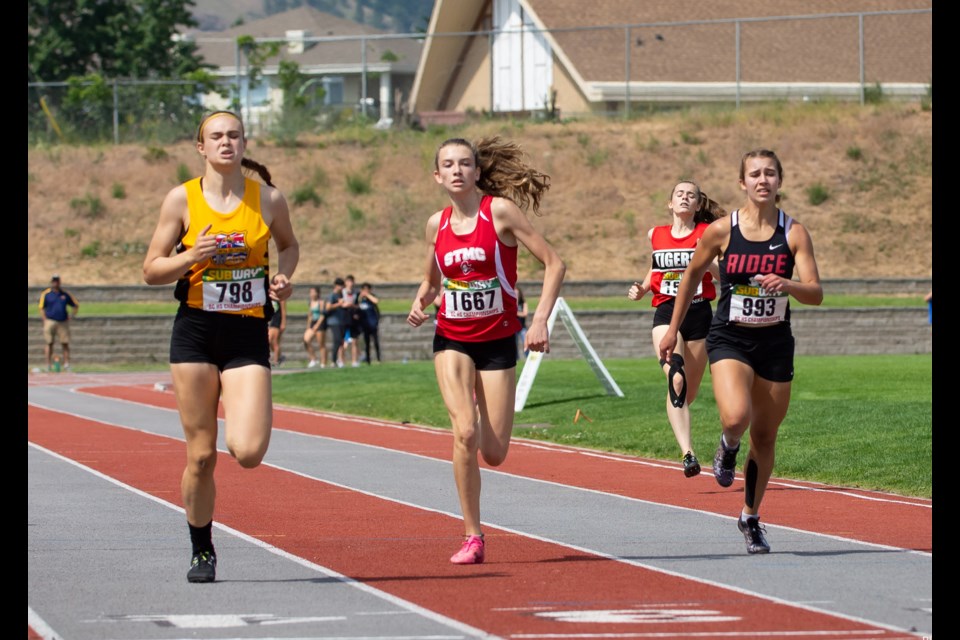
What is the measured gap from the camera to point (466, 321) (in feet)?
29.3

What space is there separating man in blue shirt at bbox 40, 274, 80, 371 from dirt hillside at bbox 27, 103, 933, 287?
9842 millimetres

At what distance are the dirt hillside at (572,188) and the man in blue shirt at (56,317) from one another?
984 centimetres

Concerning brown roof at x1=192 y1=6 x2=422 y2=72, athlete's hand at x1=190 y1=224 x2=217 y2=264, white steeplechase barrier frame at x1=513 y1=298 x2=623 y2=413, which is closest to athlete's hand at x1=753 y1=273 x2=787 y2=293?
athlete's hand at x1=190 y1=224 x2=217 y2=264

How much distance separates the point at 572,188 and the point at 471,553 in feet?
133

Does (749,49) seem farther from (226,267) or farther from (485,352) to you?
(226,267)

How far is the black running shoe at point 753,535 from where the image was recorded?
909cm

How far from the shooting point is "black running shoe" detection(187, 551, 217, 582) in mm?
8102

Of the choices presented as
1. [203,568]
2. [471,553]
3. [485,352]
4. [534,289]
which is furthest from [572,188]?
[203,568]

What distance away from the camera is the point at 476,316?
891 centimetres

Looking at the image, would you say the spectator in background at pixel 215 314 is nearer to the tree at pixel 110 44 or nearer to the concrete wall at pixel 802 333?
the concrete wall at pixel 802 333

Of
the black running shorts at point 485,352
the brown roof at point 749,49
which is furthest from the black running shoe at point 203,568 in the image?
the brown roof at point 749,49

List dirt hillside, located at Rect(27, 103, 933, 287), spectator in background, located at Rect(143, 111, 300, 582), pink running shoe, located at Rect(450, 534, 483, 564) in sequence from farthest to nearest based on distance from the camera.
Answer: dirt hillside, located at Rect(27, 103, 933, 287)
pink running shoe, located at Rect(450, 534, 483, 564)
spectator in background, located at Rect(143, 111, 300, 582)

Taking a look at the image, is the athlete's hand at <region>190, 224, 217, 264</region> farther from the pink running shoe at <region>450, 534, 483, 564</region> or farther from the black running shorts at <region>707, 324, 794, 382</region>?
the black running shorts at <region>707, 324, 794, 382</region>

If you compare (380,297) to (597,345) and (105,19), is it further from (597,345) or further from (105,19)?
(105,19)
